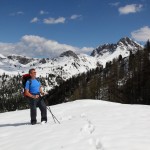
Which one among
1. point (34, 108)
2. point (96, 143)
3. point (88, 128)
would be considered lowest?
point (96, 143)

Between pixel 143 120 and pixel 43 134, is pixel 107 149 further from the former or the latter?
pixel 143 120

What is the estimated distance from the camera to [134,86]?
370ft

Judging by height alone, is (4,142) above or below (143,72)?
below

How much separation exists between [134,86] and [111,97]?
45.9ft

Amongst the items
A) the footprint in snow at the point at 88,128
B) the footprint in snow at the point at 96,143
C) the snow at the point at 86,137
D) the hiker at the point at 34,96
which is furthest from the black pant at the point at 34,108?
the footprint in snow at the point at 96,143

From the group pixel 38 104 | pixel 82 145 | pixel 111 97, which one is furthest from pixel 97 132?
pixel 111 97

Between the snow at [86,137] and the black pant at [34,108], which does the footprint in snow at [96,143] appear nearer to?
the snow at [86,137]

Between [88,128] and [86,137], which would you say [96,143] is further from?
[88,128]

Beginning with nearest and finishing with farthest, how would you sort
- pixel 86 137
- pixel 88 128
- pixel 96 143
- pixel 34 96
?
1. pixel 96 143
2. pixel 86 137
3. pixel 88 128
4. pixel 34 96

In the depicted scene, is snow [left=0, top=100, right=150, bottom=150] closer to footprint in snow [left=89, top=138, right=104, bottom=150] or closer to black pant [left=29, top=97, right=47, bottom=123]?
footprint in snow [left=89, top=138, right=104, bottom=150]

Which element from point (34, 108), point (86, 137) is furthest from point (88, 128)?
point (34, 108)

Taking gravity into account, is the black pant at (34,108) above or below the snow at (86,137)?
above

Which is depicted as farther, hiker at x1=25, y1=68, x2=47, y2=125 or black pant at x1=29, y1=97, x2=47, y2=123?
black pant at x1=29, y1=97, x2=47, y2=123

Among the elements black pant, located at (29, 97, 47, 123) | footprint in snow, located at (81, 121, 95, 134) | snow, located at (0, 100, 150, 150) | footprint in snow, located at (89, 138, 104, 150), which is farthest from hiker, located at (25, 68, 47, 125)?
footprint in snow, located at (89, 138, 104, 150)
